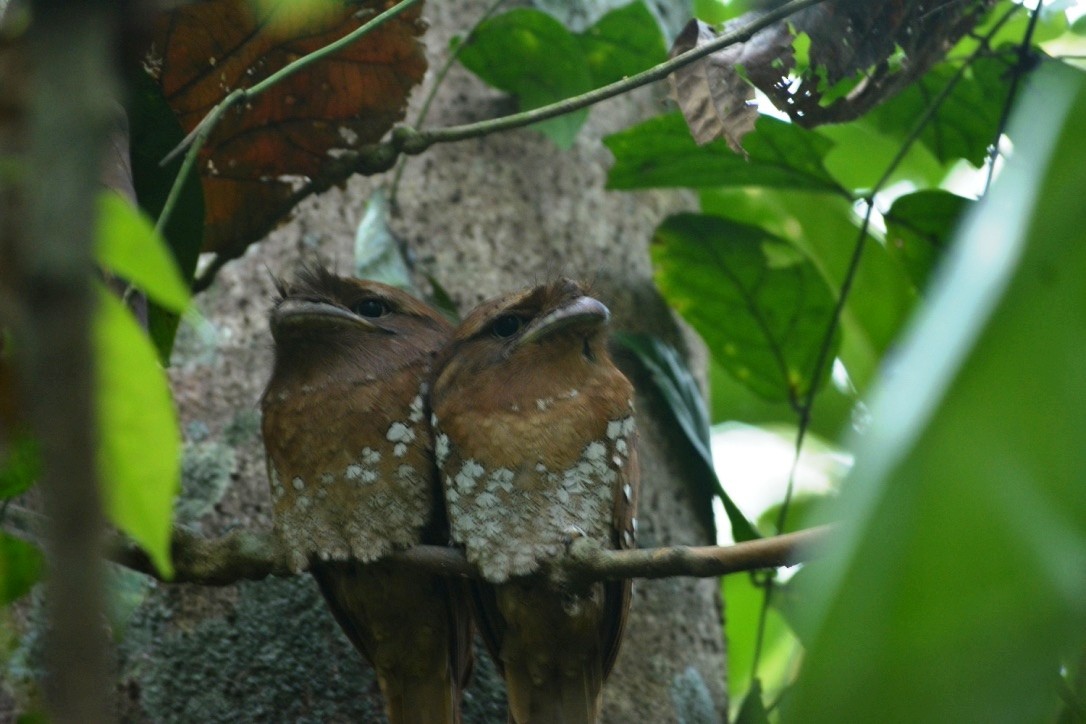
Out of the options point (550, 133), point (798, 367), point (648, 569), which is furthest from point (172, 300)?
point (798, 367)

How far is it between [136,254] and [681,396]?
235 cm

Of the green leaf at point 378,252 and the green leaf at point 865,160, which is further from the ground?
the green leaf at point 865,160

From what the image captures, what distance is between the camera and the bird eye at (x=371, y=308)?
2.51 meters

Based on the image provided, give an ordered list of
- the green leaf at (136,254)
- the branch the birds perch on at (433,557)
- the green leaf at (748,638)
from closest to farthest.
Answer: the green leaf at (136,254)
the branch the birds perch on at (433,557)
the green leaf at (748,638)

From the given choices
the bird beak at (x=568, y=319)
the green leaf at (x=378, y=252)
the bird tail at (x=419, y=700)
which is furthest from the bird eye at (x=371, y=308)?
the bird tail at (x=419, y=700)

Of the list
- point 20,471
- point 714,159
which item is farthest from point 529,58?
point 20,471

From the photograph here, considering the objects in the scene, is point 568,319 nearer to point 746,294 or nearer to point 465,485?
point 465,485

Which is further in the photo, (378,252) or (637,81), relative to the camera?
(378,252)

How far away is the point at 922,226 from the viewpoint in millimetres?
2990

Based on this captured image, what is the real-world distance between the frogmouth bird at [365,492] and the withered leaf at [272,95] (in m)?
0.30

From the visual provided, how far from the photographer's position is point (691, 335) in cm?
338

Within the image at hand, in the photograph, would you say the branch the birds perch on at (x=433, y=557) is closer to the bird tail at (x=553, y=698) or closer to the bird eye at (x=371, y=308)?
the bird tail at (x=553, y=698)

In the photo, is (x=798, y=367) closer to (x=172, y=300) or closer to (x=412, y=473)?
(x=412, y=473)

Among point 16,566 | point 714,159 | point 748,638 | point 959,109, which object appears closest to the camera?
point 16,566
